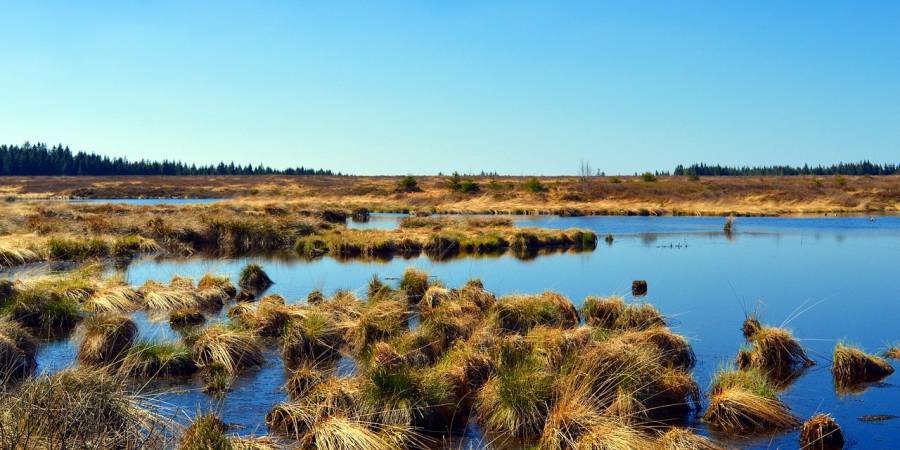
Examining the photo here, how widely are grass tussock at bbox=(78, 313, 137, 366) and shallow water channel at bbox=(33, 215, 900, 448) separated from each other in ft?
1.38

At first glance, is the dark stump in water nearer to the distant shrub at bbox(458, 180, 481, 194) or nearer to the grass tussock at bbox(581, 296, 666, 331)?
the grass tussock at bbox(581, 296, 666, 331)

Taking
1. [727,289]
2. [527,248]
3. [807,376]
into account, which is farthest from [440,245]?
[807,376]

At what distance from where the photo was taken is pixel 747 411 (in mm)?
10820

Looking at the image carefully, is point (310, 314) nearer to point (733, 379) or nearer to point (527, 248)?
point (733, 379)

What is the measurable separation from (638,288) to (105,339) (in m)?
14.7

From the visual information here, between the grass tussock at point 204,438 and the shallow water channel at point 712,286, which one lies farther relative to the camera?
the shallow water channel at point 712,286

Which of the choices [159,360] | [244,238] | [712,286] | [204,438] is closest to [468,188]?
[244,238]

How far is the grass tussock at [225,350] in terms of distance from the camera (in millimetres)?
13516

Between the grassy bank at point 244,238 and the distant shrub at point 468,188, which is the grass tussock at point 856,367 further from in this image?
the distant shrub at point 468,188

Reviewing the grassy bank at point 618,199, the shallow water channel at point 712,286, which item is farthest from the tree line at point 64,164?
the shallow water channel at point 712,286

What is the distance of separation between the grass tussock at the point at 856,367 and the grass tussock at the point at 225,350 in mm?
10097

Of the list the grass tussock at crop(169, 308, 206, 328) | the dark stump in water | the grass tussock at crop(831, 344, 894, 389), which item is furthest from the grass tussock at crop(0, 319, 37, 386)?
the dark stump in water

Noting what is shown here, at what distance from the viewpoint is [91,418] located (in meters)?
6.87

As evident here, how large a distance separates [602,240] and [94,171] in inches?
5947
